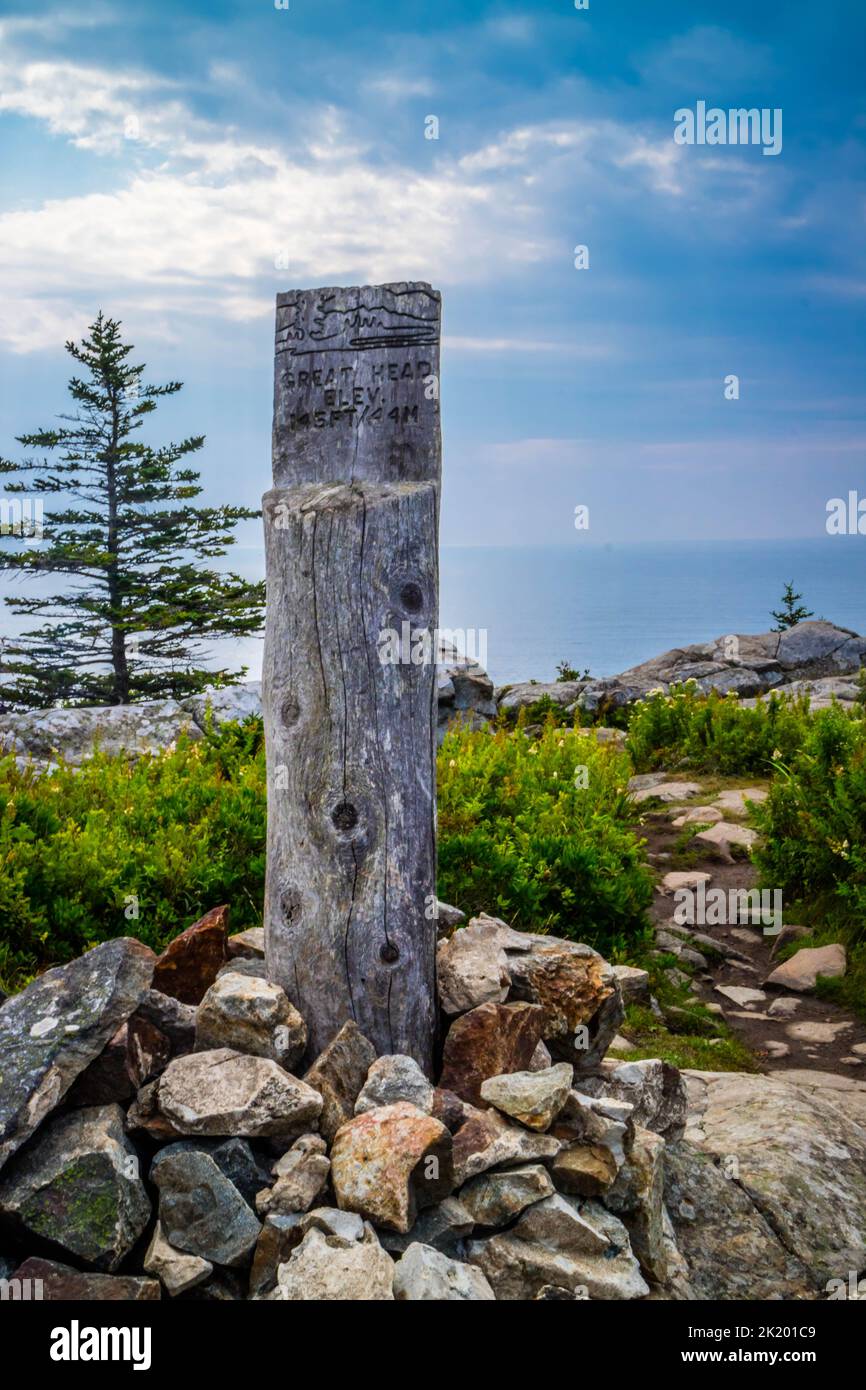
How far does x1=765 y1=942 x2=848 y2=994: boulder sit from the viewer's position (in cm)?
790

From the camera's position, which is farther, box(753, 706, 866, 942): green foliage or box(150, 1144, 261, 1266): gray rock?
box(753, 706, 866, 942): green foliage

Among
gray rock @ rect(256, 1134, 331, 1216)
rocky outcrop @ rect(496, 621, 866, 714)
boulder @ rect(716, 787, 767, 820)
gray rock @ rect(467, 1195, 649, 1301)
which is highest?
rocky outcrop @ rect(496, 621, 866, 714)

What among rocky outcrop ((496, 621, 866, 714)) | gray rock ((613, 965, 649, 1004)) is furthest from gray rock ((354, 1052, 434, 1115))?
rocky outcrop ((496, 621, 866, 714))

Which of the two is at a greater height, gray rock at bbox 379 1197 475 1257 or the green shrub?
the green shrub

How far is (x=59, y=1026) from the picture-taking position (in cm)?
419

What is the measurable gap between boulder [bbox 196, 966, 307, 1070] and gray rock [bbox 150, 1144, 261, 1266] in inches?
21.5

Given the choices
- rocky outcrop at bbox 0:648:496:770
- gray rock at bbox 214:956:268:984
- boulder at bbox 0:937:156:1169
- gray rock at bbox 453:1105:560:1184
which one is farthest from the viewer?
rocky outcrop at bbox 0:648:496:770

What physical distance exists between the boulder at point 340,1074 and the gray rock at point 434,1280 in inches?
25.3

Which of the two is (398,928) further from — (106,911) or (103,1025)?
(106,911)

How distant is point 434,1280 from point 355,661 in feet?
7.65

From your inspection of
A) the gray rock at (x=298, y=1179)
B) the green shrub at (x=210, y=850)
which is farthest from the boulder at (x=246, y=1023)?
the green shrub at (x=210, y=850)

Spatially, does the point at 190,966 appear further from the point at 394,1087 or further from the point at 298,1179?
the point at 298,1179

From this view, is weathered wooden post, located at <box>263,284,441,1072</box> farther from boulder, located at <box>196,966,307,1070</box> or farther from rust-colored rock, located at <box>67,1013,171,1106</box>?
rust-colored rock, located at <box>67,1013,171,1106</box>

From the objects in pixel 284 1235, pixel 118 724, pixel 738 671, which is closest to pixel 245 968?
pixel 284 1235
